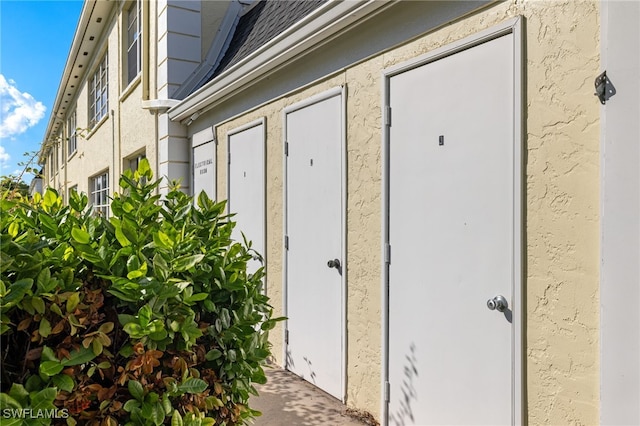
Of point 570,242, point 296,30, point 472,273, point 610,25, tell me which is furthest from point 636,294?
point 296,30

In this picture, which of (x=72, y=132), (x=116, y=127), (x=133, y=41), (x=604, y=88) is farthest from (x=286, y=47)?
(x=72, y=132)

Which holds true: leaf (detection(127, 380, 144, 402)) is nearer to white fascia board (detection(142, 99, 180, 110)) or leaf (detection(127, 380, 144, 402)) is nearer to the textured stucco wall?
the textured stucco wall

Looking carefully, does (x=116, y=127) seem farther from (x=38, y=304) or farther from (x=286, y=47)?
(x=38, y=304)

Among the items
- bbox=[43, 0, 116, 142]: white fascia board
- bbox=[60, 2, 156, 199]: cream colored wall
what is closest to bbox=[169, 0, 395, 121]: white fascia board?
bbox=[60, 2, 156, 199]: cream colored wall

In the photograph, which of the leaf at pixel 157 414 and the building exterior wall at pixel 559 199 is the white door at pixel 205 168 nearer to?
the building exterior wall at pixel 559 199

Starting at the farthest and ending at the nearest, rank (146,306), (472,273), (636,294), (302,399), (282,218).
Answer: (282,218) < (302,399) < (472,273) < (636,294) < (146,306)

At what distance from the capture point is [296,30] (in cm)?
445

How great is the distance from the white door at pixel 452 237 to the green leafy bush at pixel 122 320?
1.54 metres

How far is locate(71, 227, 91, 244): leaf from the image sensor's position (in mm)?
1631

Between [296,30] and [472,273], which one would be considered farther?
[296,30]

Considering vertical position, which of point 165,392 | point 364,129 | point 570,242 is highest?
point 364,129

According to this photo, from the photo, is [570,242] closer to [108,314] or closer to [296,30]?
[108,314]

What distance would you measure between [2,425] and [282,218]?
12.8ft

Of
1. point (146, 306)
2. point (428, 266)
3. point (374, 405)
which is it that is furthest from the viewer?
point (374, 405)
